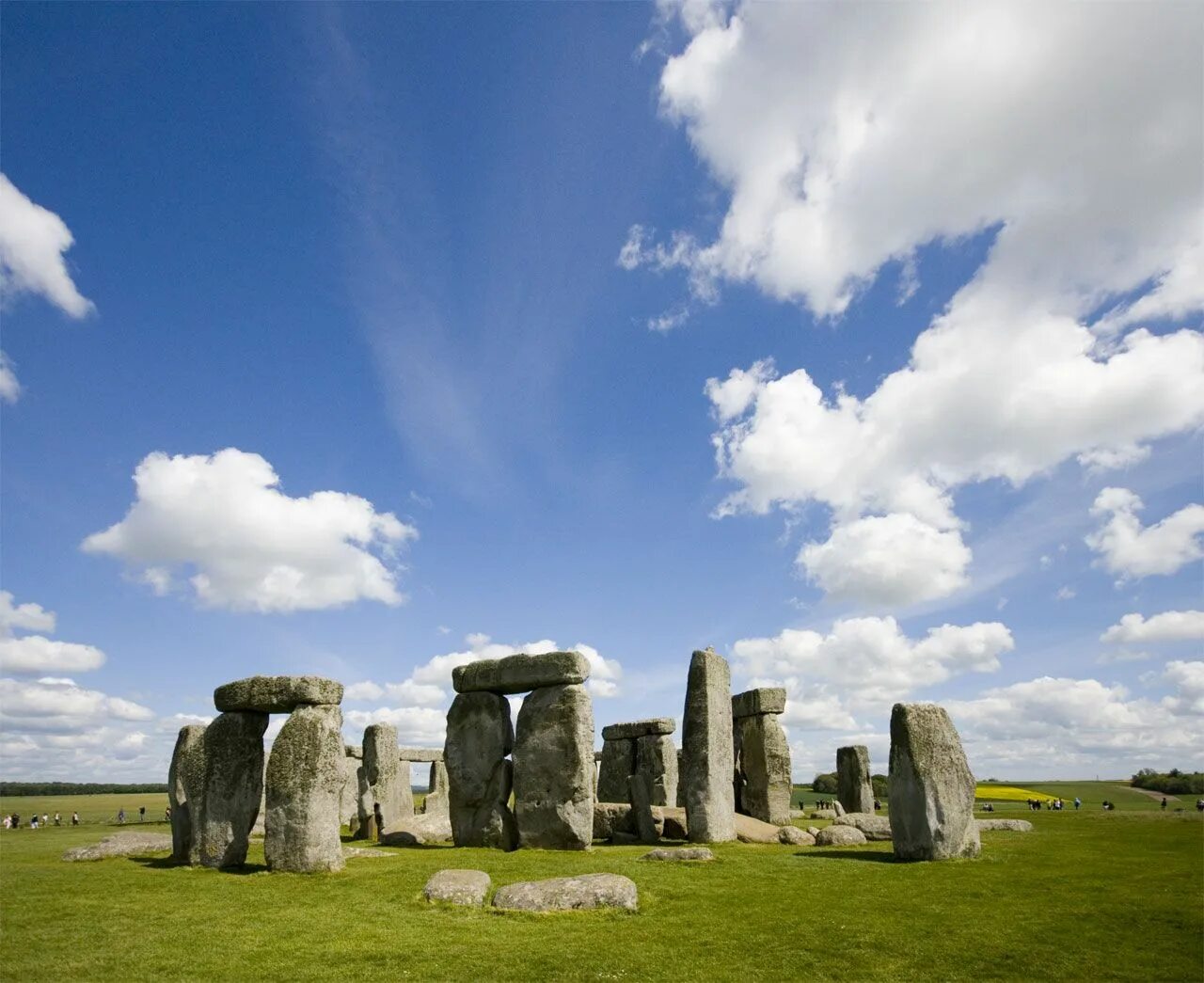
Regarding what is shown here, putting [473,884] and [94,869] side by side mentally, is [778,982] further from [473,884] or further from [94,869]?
[94,869]

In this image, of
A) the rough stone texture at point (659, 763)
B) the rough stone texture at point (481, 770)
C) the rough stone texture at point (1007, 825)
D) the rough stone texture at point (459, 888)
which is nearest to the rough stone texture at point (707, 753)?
the rough stone texture at point (481, 770)

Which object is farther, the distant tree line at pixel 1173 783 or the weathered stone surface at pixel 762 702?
the distant tree line at pixel 1173 783

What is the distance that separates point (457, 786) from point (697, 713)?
221 inches

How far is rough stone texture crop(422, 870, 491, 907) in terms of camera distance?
1014cm

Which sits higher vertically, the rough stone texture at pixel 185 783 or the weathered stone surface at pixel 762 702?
the weathered stone surface at pixel 762 702

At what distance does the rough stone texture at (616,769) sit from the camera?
2573 centimetres

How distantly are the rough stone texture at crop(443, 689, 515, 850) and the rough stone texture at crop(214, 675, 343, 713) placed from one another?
4.40 m

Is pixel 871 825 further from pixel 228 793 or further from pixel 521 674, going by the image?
pixel 228 793

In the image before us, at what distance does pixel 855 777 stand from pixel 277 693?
17.9 metres

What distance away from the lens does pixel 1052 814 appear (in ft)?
83.3

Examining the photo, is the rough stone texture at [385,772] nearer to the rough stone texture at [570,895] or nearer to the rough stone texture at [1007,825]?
the rough stone texture at [570,895]

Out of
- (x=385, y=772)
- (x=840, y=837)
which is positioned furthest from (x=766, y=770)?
(x=385, y=772)

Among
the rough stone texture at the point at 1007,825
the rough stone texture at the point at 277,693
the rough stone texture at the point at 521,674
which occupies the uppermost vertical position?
the rough stone texture at the point at 521,674

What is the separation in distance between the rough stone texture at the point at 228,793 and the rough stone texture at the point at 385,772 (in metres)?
6.84
